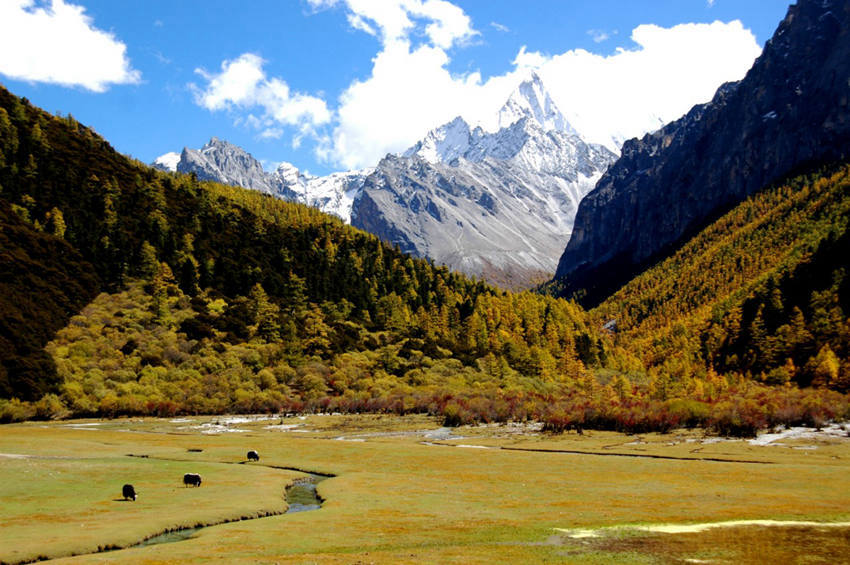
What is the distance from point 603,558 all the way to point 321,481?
4156cm

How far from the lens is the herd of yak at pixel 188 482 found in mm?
47669

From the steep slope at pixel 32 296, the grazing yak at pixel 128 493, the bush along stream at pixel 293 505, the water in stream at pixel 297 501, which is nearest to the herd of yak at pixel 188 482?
the grazing yak at pixel 128 493

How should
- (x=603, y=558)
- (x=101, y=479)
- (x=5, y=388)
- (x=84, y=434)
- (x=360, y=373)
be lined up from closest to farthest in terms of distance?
(x=603, y=558) → (x=101, y=479) → (x=84, y=434) → (x=5, y=388) → (x=360, y=373)

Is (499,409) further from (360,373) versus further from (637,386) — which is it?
(637,386)

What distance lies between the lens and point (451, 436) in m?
112

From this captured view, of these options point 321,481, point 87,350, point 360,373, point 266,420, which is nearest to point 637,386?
point 360,373

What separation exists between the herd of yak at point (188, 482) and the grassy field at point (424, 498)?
2.63ft

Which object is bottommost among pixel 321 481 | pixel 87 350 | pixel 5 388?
pixel 321 481

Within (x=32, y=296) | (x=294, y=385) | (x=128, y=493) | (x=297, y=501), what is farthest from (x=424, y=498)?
(x=32, y=296)

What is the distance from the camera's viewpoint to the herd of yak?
1877 inches

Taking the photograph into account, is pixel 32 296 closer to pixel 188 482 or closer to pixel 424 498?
pixel 188 482

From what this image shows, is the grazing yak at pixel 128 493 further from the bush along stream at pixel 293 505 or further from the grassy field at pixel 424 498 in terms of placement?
the bush along stream at pixel 293 505

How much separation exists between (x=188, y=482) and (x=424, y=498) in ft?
77.3

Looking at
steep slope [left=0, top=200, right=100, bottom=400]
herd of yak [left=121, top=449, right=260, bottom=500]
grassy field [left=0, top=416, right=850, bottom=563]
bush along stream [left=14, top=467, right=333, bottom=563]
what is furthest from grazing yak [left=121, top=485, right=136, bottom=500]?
steep slope [left=0, top=200, right=100, bottom=400]
